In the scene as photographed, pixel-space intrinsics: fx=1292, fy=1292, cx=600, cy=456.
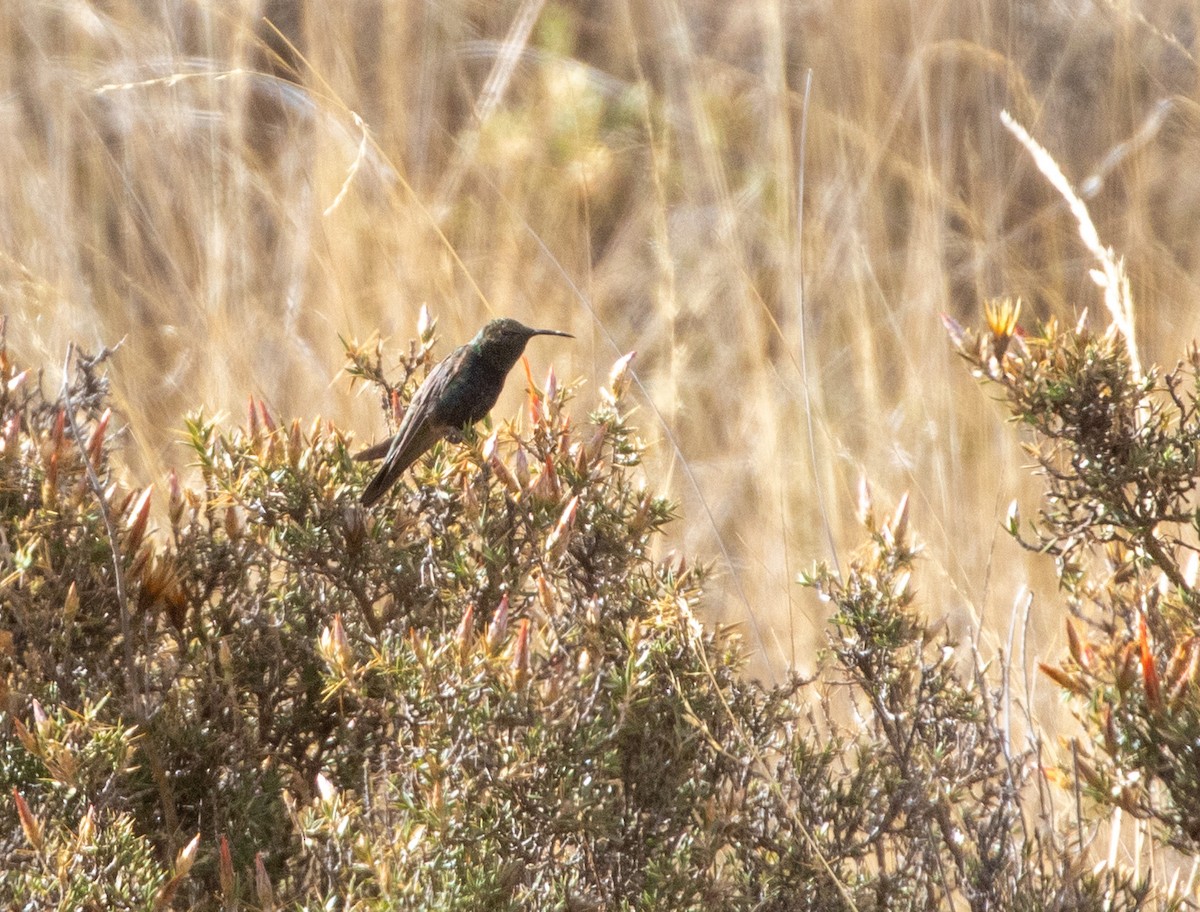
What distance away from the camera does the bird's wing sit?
80.6 inches

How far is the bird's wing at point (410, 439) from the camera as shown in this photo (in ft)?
6.72

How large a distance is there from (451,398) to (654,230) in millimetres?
2099

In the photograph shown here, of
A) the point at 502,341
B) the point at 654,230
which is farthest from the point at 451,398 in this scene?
the point at 654,230

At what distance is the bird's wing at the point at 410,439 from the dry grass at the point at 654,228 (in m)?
0.43

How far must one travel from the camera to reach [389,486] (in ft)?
6.78

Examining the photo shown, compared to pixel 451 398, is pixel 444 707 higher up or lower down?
lower down

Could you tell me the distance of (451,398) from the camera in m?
2.30

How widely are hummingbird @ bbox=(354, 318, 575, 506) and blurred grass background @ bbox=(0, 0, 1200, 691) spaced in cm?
21

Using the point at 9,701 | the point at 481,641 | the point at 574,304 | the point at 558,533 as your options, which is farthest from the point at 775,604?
the point at 9,701

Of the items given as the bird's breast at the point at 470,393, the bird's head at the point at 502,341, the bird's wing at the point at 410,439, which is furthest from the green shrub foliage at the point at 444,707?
the bird's head at the point at 502,341

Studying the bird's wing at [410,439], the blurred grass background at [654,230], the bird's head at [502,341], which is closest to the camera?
the bird's wing at [410,439]

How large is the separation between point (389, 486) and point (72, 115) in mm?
2714

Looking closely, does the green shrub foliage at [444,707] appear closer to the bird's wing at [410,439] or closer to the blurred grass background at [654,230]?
the bird's wing at [410,439]

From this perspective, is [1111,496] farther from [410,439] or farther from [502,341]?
[502,341]
